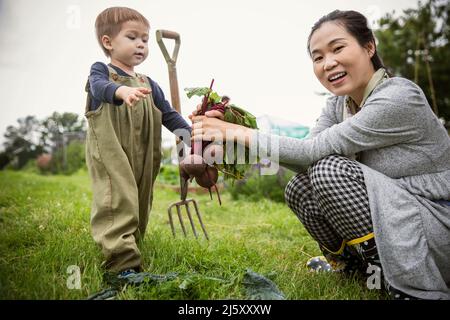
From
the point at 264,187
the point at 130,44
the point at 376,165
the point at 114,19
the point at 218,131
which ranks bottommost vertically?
the point at 264,187

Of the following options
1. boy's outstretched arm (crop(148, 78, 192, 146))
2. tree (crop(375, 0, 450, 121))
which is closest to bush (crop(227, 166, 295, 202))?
tree (crop(375, 0, 450, 121))

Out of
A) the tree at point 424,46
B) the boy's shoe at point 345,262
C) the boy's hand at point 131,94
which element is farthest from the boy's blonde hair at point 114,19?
the tree at point 424,46

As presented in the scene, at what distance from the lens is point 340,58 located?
1735 millimetres

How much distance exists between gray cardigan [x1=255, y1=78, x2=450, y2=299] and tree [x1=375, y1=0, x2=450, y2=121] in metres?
3.71

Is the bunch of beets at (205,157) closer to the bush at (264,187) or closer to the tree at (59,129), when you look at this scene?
the bush at (264,187)

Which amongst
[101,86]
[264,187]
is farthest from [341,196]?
[264,187]

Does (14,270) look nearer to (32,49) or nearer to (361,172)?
(32,49)

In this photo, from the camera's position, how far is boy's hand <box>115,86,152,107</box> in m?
1.67

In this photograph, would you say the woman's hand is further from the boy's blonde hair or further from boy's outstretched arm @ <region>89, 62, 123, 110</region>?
the boy's blonde hair

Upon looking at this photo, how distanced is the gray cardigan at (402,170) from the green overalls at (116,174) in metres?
0.72

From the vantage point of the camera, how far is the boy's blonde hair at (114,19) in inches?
78.0

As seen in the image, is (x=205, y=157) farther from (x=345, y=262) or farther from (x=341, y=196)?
(x=345, y=262)

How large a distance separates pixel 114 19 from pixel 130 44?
15cm
